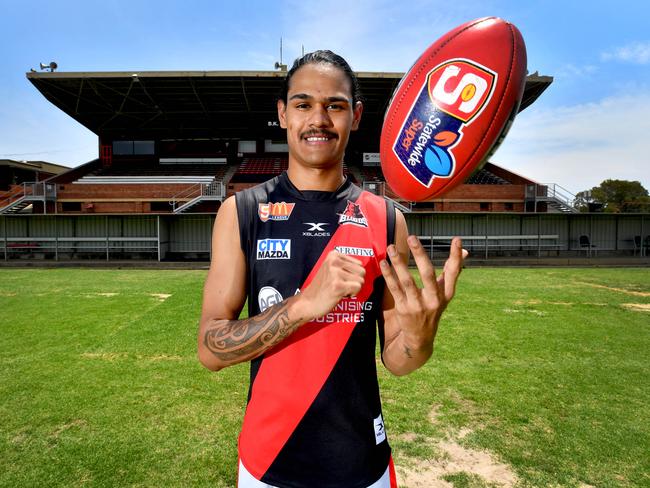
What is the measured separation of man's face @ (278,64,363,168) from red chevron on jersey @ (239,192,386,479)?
0.45 meters

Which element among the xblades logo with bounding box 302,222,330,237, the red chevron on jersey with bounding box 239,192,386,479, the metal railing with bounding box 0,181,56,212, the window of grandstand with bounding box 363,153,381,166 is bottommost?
the red chevron on jersey with bounding box 239,192,386,479

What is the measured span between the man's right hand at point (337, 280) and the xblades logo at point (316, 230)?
1.22 ft

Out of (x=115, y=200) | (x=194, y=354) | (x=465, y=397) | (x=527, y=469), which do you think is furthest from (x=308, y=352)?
(x=115, y=200)

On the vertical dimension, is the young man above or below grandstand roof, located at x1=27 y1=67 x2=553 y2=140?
below

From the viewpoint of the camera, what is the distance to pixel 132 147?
32281 mm

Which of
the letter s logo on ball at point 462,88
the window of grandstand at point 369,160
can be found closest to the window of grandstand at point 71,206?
the window of grandstand at point 369,160

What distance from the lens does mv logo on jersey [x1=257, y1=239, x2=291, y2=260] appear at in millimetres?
1540

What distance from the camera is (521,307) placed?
8969 millimetres

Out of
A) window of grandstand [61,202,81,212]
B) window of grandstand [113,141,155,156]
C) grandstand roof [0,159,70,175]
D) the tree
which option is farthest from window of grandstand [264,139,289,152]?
the tree

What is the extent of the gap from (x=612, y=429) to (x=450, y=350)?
2.40 meters

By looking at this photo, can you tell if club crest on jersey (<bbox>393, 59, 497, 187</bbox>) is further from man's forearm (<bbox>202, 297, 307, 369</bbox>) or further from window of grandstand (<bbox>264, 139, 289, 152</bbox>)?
window of grandstand (<bbox>264, 139, 289, 152</bbox>)

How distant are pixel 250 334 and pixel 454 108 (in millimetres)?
1353

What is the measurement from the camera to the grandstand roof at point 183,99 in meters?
23.8

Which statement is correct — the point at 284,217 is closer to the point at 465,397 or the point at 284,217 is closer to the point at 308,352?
the point at 308,352
